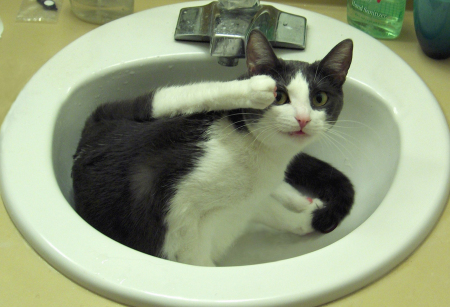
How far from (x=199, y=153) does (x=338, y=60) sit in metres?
0.31

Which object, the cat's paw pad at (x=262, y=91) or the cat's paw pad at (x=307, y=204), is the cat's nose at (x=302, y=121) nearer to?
the cat's paw pad at (x=262, y=91)

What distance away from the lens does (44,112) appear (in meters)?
0.82

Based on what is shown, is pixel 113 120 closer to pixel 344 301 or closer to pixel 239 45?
pixel 239 45

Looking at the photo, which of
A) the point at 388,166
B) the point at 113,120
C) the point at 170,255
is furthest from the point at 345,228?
the point at 113,120

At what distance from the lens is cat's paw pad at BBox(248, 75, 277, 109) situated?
698 mm

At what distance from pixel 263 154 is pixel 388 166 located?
0.84 feet

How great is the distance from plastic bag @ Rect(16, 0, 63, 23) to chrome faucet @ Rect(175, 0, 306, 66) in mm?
325

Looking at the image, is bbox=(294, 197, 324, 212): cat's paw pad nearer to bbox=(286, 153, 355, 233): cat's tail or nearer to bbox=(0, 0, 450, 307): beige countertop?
bbox=(286, 153, 355, 233): cat's tail

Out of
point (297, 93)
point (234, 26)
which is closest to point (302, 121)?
point (297, 93)

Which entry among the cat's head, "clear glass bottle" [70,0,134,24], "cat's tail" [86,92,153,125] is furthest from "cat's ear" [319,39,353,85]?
"clear glass bottle" [70,0,134,24]

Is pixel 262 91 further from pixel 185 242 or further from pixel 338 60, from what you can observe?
→ pixel 185 242

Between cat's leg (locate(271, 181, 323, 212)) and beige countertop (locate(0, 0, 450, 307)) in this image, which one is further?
cat's leg (locate(271, 181, 323, 212))

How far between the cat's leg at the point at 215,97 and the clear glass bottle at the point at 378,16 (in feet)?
1.53

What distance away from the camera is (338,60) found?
81cm
